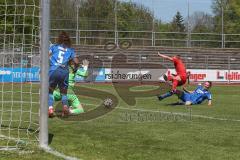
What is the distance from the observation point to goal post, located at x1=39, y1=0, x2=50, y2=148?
7.88 m

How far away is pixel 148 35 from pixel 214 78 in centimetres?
706

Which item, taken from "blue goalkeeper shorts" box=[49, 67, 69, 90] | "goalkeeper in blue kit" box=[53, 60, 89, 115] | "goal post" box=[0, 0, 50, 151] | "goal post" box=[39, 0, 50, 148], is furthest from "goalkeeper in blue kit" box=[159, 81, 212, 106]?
"goal post" box=[39, 0, 50, 148]

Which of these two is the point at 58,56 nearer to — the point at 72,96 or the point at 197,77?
the point at 72,96

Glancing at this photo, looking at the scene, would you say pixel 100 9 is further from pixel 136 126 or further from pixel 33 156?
pixel 33 156

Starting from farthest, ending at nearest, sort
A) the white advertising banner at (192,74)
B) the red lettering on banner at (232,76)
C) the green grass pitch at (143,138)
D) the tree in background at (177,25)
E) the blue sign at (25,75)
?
the tree in background at (177,25) → the red lettering on banner at (232,76) → the white advertising banner at (192,74) → the blue sign at (25,75) → the green grass pitch at (143,138)

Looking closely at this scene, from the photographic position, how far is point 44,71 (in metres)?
7.98

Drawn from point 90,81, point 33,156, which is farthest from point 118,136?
point 90,81

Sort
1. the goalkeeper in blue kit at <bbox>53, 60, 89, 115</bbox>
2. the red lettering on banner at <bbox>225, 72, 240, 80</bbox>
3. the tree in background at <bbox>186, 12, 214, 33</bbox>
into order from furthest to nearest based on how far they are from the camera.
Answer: the tree in background at <bbox>186, 12, 214, 33</bbox>, the red lettering on banner at <bbox>225, 72, 240, 80</bbox>, the goalkeeper in blue kit at <bbox>53, 60, 89, 115</bbox>

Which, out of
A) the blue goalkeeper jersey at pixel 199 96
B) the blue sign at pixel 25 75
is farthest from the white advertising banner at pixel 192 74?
the blue sign at pixel 25 75

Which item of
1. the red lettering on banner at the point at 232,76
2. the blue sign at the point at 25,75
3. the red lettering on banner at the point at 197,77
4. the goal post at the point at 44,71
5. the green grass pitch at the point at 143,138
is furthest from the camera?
the red lettering on banner at the point at 232,76

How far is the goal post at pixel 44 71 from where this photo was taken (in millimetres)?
7883

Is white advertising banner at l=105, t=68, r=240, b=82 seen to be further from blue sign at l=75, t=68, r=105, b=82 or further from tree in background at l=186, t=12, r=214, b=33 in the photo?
tree in background at l=186, t=12, r=214, b=33

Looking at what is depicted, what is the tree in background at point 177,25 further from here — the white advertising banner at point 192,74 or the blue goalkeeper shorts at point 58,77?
the blue goalkeeper shorts at point 58,77

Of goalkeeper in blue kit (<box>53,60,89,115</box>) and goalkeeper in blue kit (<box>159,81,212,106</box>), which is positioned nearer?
goalkeeper in blue kit (<box>53,60,89,115</box>)
